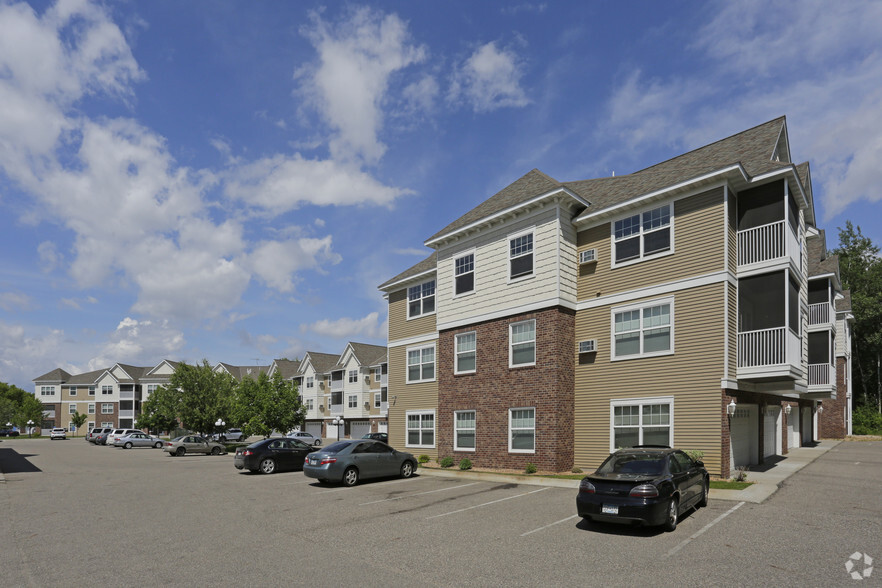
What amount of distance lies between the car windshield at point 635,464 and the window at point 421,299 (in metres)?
15.6

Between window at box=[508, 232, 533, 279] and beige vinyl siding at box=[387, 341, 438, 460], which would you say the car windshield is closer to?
window at box=[508, 232, 533, 279]

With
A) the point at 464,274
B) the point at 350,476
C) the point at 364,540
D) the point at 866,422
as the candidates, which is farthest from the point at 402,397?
the point at 866,422

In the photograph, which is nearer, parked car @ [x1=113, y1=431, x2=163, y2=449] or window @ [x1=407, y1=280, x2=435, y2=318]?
window @ [x1=407, y1=280, x2=435, y2=318]

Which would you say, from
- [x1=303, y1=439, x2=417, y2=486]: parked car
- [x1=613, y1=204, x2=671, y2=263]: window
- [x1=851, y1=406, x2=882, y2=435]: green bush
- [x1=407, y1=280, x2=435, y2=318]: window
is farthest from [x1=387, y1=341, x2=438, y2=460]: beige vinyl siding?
[x1=851, y1=406, x2=882, y2=435]: green bush

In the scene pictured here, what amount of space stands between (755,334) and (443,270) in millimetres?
12535

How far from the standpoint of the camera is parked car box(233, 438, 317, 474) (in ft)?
75.5

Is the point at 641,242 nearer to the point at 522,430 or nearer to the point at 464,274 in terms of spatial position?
the point at 464,274

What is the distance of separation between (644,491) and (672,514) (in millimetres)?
1038

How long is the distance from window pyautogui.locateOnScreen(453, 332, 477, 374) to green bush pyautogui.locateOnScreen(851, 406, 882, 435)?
41.2 meters

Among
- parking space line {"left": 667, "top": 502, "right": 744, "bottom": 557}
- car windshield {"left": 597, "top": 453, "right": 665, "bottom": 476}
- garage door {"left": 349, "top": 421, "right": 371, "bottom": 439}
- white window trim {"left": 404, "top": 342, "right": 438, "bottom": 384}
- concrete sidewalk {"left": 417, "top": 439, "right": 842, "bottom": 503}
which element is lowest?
garage door {"left": 349, "top": 421, "right": 371, "bottom": 439}

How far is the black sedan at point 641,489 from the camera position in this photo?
1004 cm

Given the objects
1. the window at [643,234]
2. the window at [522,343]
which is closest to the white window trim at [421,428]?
the window at [522,343]

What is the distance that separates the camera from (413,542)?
10102 mm

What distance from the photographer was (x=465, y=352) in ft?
76.4
